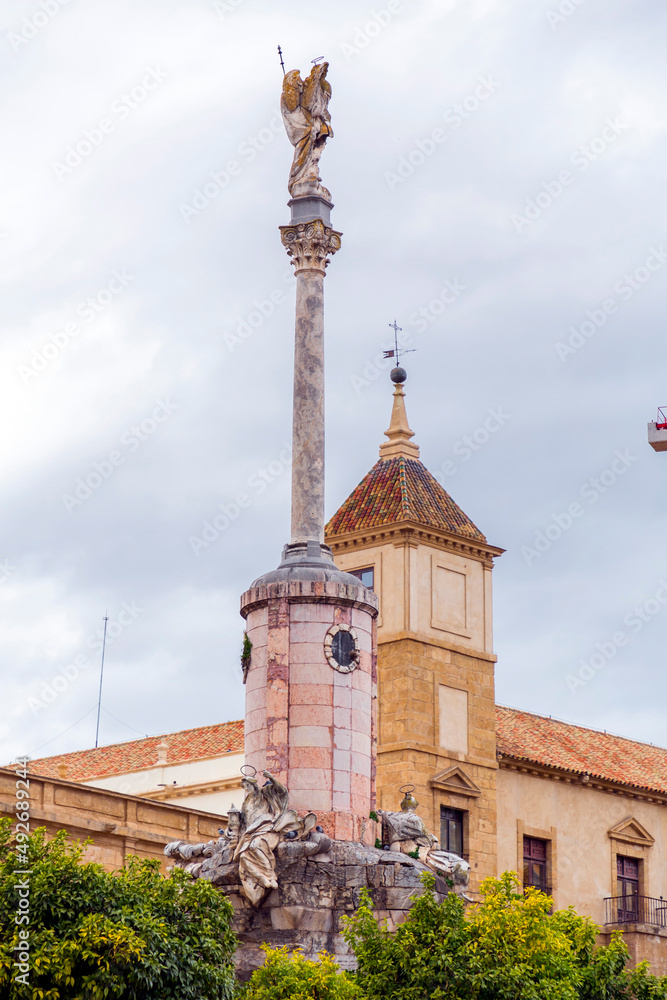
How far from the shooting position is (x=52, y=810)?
36531 mm

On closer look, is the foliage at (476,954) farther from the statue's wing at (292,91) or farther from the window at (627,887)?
the window at (627,887)

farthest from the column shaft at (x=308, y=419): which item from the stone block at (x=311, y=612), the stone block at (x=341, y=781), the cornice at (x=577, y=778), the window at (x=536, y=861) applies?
the window at (x=536, y=861)

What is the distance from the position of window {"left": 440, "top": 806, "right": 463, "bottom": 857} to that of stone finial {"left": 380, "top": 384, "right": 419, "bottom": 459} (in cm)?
1021

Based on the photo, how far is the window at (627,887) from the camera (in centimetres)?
5341

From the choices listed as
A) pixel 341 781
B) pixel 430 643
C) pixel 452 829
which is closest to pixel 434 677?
pixel 430 643

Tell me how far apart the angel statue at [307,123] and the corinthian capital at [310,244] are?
89cm

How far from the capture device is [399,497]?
→ 2009 inches

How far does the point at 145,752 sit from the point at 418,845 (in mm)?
25416

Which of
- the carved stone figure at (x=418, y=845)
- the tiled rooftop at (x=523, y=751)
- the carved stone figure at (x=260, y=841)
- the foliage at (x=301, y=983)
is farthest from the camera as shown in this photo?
the tiled rooftop at (x=523, y=751)

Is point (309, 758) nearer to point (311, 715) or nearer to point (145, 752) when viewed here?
point (311, 715)

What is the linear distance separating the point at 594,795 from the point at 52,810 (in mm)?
21565

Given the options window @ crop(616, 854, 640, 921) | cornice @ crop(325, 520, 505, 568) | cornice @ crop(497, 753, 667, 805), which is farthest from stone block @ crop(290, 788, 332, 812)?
window @ crop(616, 854, 640, 921)

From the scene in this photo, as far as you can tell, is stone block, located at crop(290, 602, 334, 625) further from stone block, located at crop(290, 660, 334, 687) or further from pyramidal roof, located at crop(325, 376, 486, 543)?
pyramidal roof, located at crop(325, 376, 486, 543)

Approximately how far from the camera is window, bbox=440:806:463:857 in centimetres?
4834
